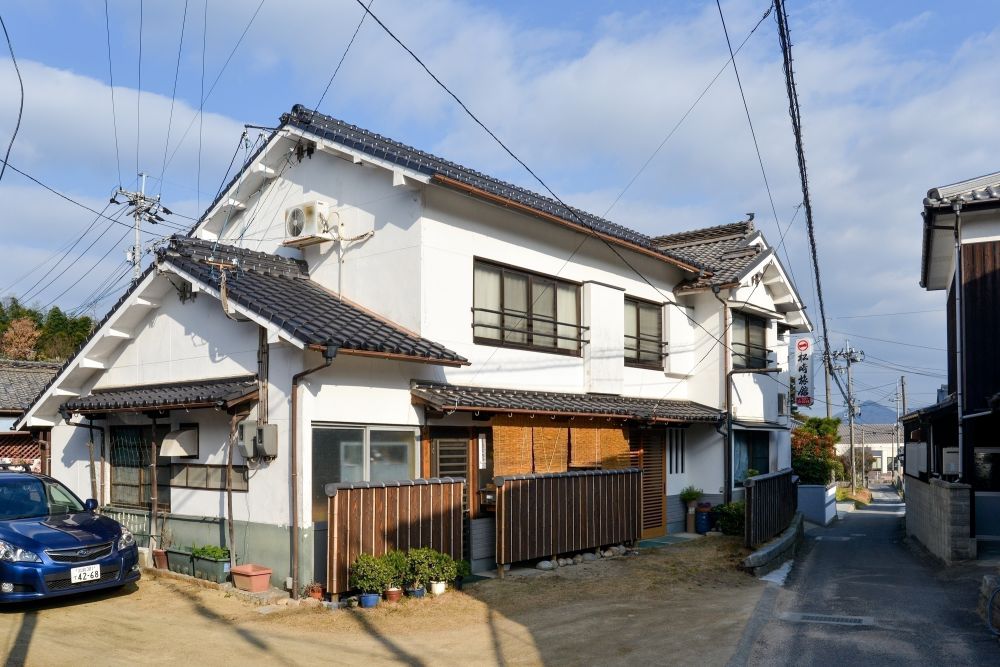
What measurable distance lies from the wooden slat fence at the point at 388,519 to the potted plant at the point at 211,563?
2.06m

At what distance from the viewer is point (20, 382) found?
75.5ft

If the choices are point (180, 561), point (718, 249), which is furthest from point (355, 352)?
point (718, 249)

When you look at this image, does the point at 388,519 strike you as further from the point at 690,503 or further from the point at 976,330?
the point at 976,330

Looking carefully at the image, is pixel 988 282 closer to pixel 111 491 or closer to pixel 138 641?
pixel 138 641

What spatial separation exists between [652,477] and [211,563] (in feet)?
34.9

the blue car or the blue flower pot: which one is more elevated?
the blue car

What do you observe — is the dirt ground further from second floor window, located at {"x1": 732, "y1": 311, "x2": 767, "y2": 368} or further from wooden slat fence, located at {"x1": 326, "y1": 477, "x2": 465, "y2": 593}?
second floor window, located at {"x1": 732, "y1": 311, "x2": 767, "y2": 368}

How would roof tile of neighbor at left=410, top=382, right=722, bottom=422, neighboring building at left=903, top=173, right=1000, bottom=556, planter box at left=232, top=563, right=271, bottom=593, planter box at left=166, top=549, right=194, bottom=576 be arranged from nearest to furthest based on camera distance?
1. planter box at left=232, top=563, right=271, bottom=593
2. planter box at left=166, top=549, right=194, bottom=576
3. roof tile of neighbor at left=410, top=382, right=722, bottom=422
4. neighboring building at left=903, top=173, right=1000, bottom=556

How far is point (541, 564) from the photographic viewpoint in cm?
1380

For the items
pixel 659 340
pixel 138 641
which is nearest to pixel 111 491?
pixel 138 641

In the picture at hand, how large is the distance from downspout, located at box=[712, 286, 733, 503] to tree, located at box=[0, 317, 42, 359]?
27.9 m

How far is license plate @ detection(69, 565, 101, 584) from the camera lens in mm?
10352

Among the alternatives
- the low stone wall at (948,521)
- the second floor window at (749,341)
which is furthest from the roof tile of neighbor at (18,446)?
the low stone wall at (948,521)

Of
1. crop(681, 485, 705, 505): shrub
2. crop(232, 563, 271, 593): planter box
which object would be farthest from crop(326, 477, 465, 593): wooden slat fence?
crop(681, 485, 705, 505): shrub
